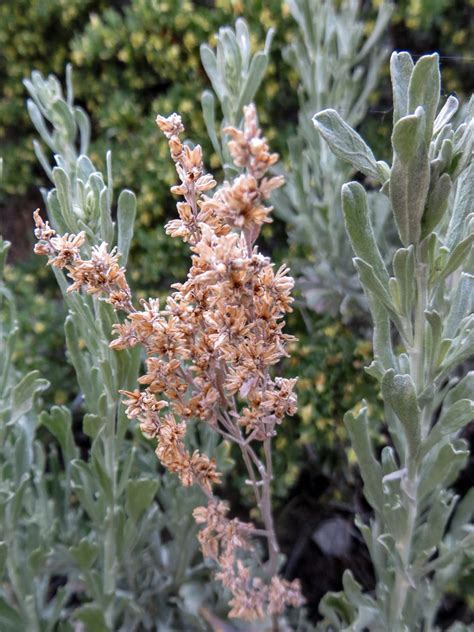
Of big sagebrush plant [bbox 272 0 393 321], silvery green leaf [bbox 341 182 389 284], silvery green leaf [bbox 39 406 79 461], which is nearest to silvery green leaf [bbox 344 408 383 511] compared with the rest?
silvery green leaf [bbox 341 182 389 284]

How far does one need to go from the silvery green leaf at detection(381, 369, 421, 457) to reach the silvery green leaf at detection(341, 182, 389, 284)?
0.14 meters

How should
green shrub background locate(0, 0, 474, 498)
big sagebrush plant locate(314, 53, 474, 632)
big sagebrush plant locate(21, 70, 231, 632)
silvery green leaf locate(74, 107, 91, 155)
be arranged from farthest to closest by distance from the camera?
green shrub background locate(0, 0, 474, 498)
silvery green leaf locate(74, 107, 91, 155)
big sagebrush plant locate(21, 70, 231, 632)
big sagebrush plant locate(314, 53, 474, 632)

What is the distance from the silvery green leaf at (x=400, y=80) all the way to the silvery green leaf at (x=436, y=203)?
0.32 ft

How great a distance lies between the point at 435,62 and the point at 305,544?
5.26 feet

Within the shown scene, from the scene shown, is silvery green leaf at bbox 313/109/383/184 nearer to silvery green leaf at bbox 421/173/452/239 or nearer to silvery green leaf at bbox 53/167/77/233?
silvery green leaf at bbox 421/173/452/239

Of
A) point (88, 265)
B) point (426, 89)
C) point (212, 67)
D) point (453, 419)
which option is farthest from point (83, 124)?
point (453, 419)

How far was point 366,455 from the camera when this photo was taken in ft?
3.19

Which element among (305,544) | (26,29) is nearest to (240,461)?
(305,544)

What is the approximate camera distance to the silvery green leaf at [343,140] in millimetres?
751

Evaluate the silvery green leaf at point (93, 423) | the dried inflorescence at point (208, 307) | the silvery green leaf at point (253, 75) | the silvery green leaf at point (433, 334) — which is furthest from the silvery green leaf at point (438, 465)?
the silvery green leaf at point (253, 75)

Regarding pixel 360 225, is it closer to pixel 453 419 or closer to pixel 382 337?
pixel 382 337

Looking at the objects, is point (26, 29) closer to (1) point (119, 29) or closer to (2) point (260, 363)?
(1) point (119, 29)

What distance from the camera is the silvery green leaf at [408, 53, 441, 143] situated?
70 cm

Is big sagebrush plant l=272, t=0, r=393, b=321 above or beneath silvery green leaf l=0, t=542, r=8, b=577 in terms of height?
above
